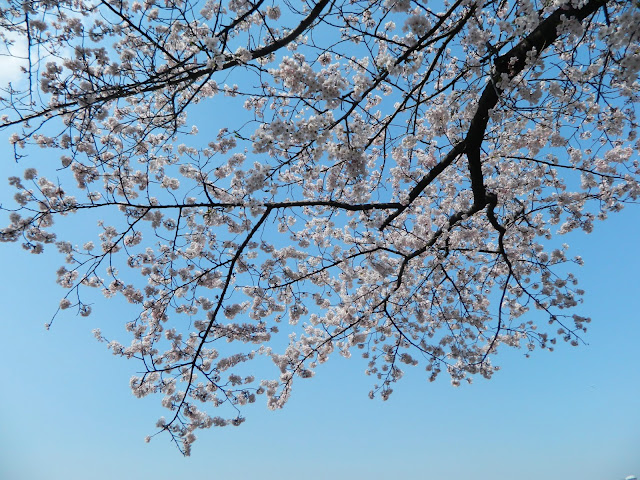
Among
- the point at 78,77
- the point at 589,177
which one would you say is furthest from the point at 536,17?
the point at 78,77

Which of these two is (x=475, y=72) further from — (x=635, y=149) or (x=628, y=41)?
(x=635, y=149)

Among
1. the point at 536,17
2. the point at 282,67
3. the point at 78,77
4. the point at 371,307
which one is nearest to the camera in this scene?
the point at 536,17

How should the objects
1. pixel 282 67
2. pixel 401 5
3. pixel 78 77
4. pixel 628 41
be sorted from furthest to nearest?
pixel 78 77 → pixel 282 67 → pixel 401 5 → pixel 628 41

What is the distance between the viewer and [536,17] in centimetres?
293

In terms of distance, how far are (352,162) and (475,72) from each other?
1631 mm

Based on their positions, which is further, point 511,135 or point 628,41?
point 511,135

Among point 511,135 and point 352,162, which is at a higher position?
point 511,135

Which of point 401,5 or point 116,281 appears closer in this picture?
point 401,5

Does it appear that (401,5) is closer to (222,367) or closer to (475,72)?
(475,72)

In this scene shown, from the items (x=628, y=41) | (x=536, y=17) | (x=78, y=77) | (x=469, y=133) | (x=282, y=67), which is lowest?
(x=628, y=41)

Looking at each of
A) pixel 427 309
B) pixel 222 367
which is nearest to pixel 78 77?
pixel 222 367

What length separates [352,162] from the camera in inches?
154

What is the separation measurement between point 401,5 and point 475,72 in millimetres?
1050

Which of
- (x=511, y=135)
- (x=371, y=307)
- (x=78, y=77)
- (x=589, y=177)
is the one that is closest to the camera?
(x=78, y=77)
